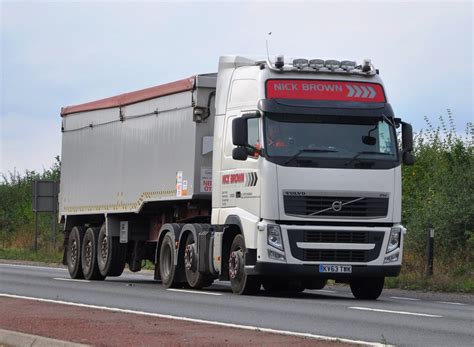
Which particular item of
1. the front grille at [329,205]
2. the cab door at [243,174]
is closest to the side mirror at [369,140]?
the front grille at [329,205]

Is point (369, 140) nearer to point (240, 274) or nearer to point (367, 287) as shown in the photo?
point (367, 287)

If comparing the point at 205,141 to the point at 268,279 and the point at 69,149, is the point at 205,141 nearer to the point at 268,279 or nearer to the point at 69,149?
the point at 268,279

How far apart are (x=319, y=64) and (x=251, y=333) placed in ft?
30.7

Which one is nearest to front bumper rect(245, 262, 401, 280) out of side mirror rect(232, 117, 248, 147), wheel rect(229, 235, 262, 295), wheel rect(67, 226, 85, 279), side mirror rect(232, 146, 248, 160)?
wheel rect(229, 235, 262, 295)

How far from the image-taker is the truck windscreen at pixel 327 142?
22.5m

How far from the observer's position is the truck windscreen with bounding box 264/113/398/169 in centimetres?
2247

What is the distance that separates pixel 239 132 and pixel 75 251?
1087cm

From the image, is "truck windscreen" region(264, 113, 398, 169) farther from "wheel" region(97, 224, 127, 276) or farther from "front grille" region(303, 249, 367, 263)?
"wheel" region(97, 224, 127, 276)

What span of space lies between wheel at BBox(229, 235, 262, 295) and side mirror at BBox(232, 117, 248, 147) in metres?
1.73

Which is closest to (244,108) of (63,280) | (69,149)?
(63,280)

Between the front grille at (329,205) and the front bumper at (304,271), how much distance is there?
0.87m

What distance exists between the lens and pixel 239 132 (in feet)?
73.9

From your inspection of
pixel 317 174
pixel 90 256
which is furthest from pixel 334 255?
pixel 90 256

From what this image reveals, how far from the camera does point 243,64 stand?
79.5 ft
